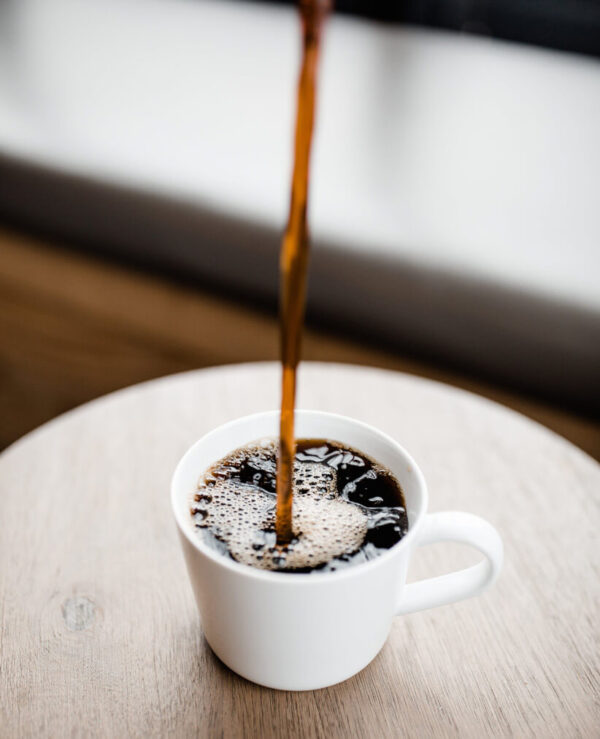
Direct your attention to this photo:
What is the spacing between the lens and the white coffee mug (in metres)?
0.44

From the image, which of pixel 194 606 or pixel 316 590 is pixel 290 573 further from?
pixel 194 606

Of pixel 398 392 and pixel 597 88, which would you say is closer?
pixel 398 392

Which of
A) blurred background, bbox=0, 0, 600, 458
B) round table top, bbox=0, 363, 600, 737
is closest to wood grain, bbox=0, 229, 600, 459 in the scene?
blurred background, bbox=0, 0, 600, 458

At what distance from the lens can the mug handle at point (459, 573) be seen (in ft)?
1.58

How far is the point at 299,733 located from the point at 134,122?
1.48 m

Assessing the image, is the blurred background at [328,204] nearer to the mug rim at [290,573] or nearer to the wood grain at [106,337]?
the wood grain at [106,337]

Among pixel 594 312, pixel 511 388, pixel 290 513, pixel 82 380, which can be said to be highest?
pixel 290 513

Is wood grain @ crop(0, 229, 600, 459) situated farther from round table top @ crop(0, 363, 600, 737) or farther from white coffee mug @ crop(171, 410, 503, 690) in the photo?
white coffee mug @ crop(171, 410, 503, 690)

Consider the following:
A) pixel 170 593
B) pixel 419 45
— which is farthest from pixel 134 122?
pixel 170 593

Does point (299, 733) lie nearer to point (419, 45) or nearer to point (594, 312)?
point (594, 312)

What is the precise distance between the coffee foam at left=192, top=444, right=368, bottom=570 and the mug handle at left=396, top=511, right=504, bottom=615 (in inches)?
1.8

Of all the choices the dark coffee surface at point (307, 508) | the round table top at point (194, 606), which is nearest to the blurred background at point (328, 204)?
the round table top at point (194, 606)

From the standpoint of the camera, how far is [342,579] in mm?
434

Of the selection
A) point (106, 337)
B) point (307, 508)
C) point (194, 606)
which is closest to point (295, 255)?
point (307, 508)
